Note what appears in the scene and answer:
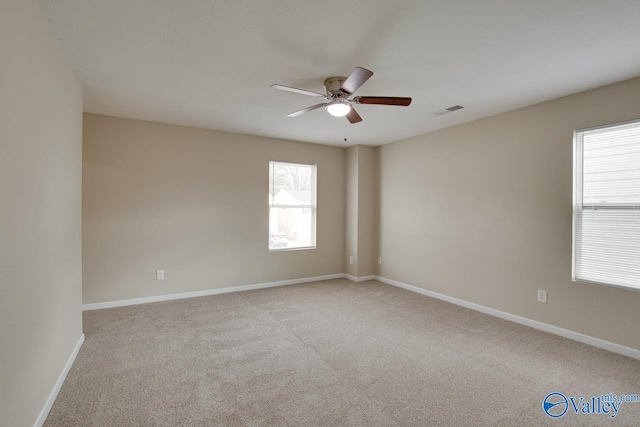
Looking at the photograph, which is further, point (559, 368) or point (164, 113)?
point (164, 113)

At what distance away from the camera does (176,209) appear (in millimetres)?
4438

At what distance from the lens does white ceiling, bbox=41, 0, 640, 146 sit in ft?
6.17

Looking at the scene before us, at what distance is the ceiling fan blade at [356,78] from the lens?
7.04 feet

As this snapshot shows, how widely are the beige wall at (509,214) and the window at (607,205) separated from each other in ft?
Answer: 0.28

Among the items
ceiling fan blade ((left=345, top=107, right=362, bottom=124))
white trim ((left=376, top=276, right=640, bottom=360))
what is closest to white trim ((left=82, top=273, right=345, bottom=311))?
white trim ((left=376, top=276, right=640, bottom=360))

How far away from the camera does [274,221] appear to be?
5301 millimetres

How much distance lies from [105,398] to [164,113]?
3081mm

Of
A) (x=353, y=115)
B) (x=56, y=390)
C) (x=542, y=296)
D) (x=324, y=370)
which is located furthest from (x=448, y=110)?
(x=56, y=390)

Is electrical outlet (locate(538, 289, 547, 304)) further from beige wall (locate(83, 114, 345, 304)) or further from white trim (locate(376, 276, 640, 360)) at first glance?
beige wall (locate(83, 114, 345, 304))

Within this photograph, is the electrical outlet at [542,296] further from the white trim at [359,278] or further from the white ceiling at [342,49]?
the white trim at [359,278]

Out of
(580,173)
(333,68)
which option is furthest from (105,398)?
(580,173)

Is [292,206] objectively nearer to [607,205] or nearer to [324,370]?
[324,370]

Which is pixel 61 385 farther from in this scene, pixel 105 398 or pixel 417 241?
pixel 417 241

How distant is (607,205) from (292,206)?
4.03 metres
